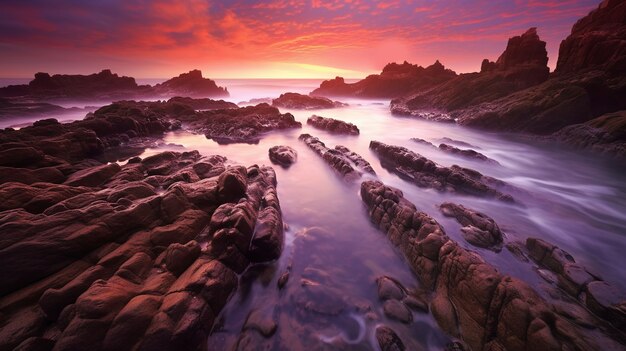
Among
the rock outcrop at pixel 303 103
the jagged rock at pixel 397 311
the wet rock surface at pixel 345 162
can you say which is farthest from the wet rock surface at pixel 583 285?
the rock outcrop at pixel 303 103

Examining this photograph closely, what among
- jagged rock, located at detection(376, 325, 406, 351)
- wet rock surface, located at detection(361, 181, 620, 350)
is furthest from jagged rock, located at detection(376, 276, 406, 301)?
jagged rock, located at detection(376, 325, 406, 351)

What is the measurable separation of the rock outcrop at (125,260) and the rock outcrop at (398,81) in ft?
277

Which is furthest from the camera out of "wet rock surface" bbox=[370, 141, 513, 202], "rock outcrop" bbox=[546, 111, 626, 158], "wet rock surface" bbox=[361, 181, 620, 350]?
"rock outcrop" bbox=[546, 111, 626, 158]

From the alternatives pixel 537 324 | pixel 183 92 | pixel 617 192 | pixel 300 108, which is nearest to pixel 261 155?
pixel 537 324

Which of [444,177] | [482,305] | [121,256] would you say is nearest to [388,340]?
[482,305]

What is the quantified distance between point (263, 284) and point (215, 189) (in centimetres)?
513

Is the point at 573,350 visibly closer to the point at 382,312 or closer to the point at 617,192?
the point at 382,312

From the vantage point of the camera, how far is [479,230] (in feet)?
33.3

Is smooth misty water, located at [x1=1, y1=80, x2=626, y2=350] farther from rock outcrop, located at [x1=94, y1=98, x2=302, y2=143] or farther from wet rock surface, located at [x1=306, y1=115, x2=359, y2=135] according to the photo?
wet rock surface, located at [x1=306, y1=115, x2=359, y2=135]

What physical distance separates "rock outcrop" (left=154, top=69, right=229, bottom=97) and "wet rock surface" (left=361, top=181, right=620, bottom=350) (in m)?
106

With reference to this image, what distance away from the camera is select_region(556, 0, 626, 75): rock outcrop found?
99.9 feet

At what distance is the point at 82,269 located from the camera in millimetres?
6531

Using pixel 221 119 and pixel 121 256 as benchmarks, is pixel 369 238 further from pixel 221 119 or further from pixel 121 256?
pixel 221 119

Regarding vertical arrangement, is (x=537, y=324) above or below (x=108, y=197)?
below
